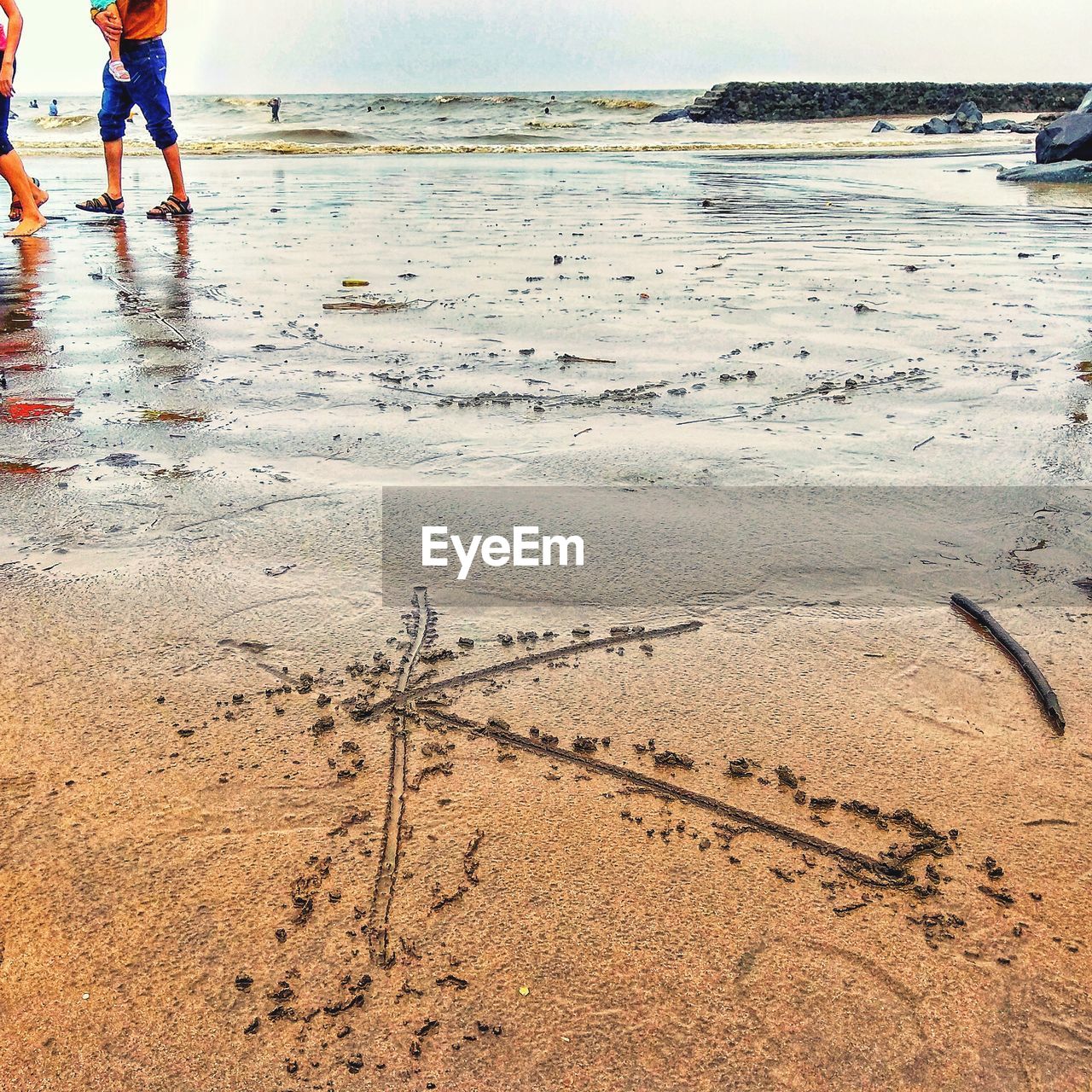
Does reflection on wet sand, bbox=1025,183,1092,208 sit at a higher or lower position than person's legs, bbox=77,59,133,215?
lower

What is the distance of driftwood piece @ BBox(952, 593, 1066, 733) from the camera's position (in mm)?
1758

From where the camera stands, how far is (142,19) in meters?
7.77

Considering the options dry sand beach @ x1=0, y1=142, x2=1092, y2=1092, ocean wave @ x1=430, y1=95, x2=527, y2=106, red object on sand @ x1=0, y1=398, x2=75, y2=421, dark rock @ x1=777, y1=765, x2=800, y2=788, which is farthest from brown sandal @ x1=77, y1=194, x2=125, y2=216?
ocean wave @ x1=430, y1=95, x2=527, y2=106

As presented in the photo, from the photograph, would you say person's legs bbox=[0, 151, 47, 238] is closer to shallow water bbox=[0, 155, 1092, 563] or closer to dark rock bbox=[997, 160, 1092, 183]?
shallow water bbox=[0, 155, 1092, 563]

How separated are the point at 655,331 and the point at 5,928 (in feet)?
12.0

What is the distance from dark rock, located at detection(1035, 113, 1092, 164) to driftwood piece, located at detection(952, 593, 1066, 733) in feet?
42.4

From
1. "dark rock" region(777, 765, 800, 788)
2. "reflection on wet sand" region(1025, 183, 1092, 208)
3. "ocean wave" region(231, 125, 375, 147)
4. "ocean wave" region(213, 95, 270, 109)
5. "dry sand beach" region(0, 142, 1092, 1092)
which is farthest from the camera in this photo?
"ocean wave" region(213, 95, 270, 109)

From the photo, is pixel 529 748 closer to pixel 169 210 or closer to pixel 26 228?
pixel 26 228

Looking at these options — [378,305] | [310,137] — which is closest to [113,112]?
[378,305]

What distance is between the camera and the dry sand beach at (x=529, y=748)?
46.7 inches

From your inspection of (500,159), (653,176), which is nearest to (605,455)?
(653,176)

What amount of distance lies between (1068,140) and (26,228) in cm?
1188

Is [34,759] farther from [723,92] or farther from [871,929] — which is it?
[723,92]

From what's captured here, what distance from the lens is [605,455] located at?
9.76ft
